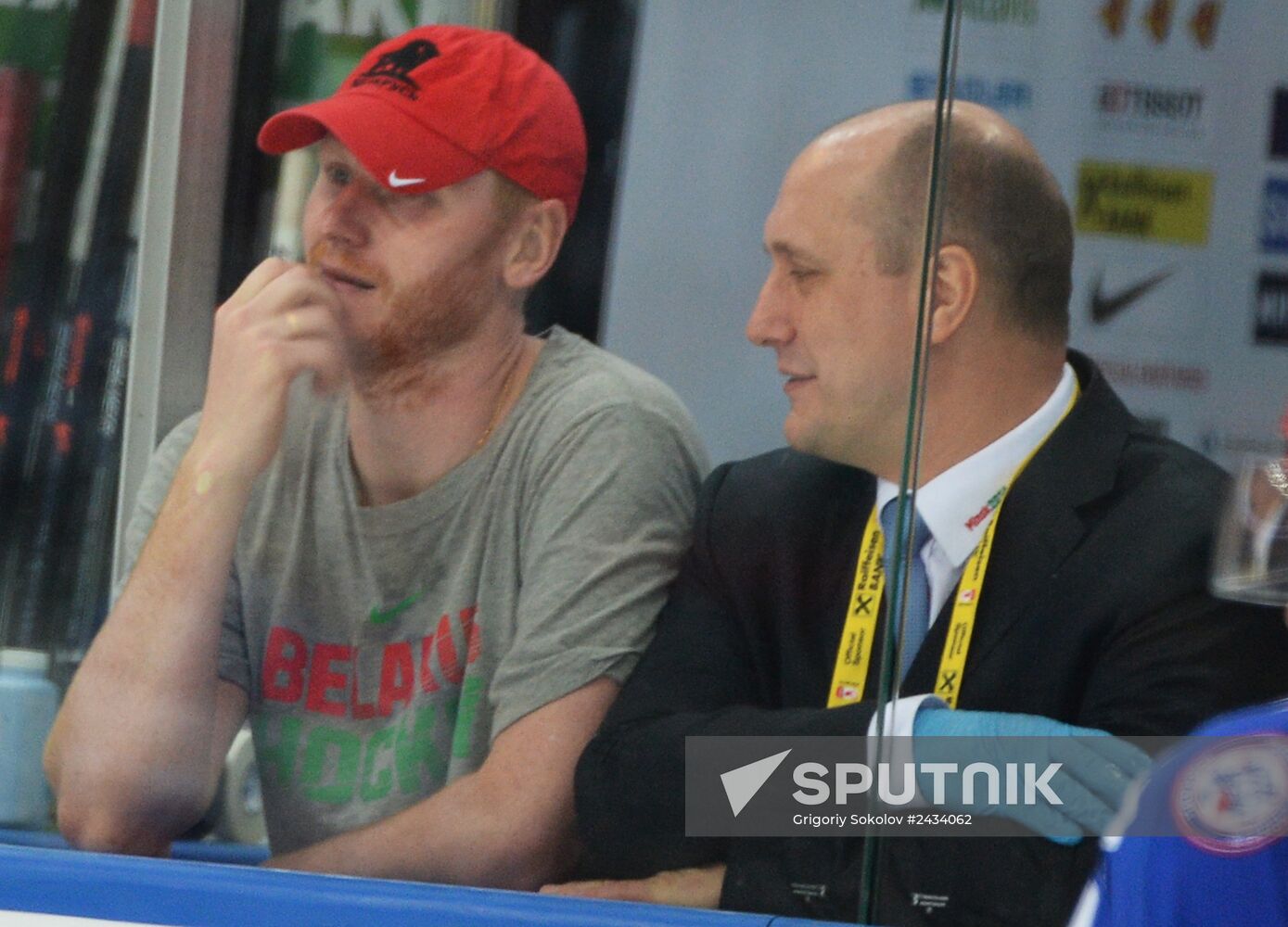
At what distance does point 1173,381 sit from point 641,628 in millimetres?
676

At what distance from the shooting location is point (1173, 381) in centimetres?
196

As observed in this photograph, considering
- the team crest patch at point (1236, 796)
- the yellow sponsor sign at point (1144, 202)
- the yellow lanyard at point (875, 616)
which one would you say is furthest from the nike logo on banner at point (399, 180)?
the team crest patch at point (1236, 796)

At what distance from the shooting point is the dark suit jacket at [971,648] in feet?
6.30

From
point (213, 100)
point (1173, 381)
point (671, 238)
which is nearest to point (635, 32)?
point (671, 238)

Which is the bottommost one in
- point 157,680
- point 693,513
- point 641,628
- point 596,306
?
point 157,680

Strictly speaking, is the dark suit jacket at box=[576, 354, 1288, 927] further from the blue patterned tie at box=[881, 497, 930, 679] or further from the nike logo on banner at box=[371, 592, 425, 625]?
the nike logo on banner at box=[371, 592, 425, 625]

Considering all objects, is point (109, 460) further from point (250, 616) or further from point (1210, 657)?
point (1210, 657)

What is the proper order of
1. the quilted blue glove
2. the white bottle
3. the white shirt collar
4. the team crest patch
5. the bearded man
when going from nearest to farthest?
the team crest patch
the quilted blue glove
the white shirt collar
the bearded man
the white bottle

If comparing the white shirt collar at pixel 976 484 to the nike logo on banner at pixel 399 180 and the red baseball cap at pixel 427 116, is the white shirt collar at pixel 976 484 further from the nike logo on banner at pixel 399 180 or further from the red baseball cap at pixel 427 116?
the nike logo on banner at pixel 399 180

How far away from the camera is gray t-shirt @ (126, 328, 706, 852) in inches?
87.8

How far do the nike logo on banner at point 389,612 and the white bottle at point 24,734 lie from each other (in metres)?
0.46

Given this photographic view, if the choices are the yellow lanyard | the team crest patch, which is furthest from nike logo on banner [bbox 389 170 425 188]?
the team crest patch

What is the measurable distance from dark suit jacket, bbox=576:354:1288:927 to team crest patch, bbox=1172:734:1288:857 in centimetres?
19

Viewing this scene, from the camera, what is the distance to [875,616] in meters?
2.05
